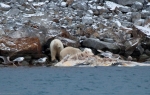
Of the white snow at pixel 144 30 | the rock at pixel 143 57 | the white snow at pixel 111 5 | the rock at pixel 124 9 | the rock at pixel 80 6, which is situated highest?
the rock at pixel 80 6

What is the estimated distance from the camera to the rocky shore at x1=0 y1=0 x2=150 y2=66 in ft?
139

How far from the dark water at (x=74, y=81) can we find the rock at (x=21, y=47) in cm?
344

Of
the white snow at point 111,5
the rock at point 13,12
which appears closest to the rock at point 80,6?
→ the white snow at point 111,5

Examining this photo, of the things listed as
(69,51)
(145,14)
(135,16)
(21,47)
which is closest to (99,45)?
(69,51)

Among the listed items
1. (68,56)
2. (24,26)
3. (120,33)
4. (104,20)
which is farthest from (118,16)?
(68,56)

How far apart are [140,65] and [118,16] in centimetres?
1370

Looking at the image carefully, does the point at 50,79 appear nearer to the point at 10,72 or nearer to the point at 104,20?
the point at 10,72

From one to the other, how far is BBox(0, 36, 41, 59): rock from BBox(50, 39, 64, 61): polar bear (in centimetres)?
88

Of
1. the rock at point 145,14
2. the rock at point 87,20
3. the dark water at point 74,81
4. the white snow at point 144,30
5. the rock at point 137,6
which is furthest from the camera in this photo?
the rock at point 137,6

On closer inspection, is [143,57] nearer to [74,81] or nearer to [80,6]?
[80,6]

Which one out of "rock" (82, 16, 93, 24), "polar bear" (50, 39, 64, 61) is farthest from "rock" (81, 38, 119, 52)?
"rock" (82, 16, 93, 24)

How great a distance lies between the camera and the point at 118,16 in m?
52.9

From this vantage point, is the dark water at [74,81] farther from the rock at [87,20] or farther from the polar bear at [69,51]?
the rock at [87,20]

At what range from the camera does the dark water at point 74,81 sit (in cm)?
2709
